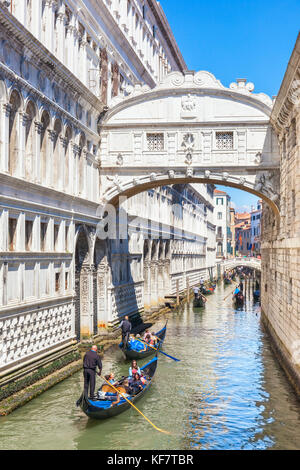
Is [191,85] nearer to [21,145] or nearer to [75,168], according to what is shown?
[75,168]

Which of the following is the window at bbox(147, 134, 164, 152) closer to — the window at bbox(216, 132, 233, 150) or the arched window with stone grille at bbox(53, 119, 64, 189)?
the window at bbox(216, 132, 233, 150)

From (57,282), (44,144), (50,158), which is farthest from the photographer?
(57,282)

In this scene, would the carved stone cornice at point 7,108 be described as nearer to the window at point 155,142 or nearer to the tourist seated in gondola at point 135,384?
the tourist seated in gondola at point 135,384

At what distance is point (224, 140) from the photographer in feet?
65.1

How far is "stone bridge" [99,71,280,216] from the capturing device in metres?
19.5

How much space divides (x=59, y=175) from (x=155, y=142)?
172 inches

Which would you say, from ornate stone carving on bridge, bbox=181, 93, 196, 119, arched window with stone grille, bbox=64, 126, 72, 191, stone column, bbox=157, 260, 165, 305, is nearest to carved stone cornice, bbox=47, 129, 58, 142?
arched window with stone grille, bbox=64, 126, 72, 191

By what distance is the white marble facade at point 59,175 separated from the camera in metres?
13.4

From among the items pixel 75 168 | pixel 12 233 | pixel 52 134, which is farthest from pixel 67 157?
pixel 12 233

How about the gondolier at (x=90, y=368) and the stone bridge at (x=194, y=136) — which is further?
the stone bridge at (x=194, y=136)

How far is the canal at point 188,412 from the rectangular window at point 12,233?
3403 millimetres

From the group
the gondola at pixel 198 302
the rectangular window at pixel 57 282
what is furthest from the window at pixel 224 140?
the gondola at pixel 198 302

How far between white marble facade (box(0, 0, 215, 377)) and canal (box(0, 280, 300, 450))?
139cm

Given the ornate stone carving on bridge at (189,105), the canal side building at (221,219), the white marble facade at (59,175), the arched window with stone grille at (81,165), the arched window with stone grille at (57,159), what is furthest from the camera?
the canal side building at (221,219)
